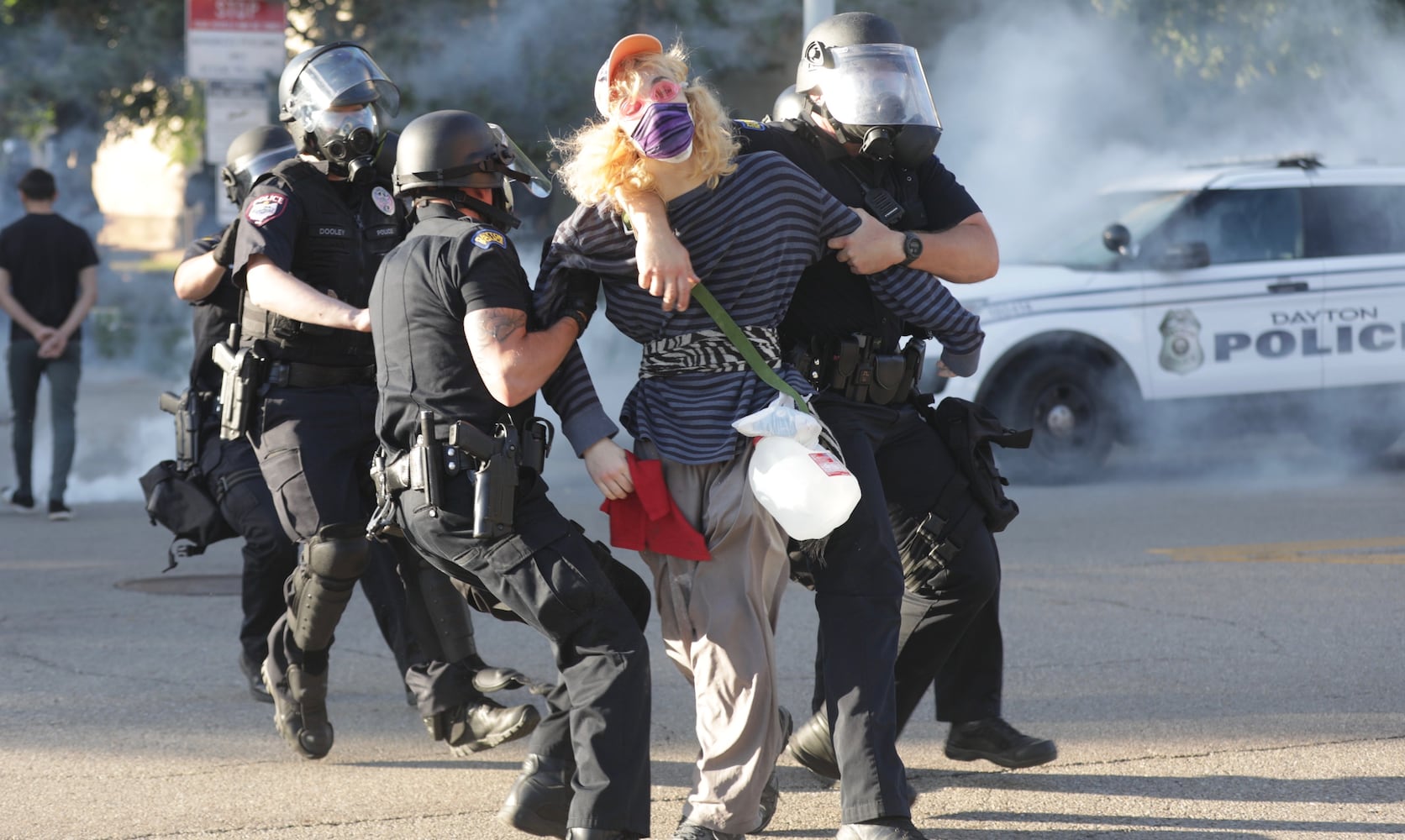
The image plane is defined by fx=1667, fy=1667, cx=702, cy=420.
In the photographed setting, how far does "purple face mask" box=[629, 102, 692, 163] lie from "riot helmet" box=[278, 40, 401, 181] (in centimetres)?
136

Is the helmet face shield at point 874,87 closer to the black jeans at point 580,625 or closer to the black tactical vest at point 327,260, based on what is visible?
the black jeans at point 580,625

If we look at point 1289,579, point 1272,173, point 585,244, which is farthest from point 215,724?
point 1272,173

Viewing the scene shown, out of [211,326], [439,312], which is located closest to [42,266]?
[211,326]

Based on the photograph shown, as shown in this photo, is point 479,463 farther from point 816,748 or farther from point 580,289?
point 816,748

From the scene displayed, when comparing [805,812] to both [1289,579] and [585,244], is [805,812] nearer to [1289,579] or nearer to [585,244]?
[585,244]

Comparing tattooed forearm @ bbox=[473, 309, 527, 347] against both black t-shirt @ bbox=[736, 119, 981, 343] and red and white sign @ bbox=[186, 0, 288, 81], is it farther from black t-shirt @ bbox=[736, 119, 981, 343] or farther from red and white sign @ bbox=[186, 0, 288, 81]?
red and white sign @ bbox=[186, 0, 288, 81]

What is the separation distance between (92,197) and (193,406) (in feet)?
56.9

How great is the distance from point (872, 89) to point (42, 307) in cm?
627

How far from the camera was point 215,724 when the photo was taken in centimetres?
459

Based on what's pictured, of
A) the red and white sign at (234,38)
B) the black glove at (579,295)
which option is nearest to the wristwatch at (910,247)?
the black glove at (579,295)

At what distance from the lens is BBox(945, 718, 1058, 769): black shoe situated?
155 inches

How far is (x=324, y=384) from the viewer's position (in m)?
4.36

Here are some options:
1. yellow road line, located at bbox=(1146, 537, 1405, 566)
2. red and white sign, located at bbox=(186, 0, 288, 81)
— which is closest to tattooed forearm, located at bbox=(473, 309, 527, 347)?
yellow road line, located at bbox=(1146, 537, 1405, 566)

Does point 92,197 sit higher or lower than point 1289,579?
higher
